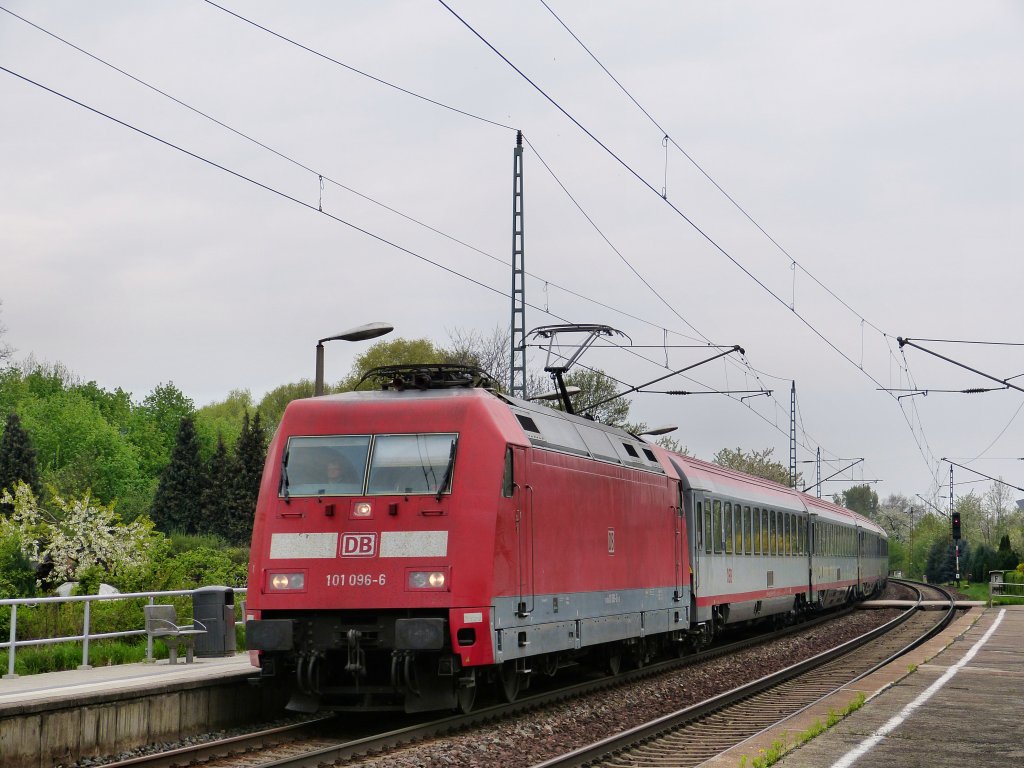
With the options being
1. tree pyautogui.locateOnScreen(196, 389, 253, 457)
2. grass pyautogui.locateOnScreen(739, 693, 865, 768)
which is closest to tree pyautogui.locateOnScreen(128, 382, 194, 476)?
tree pyautogui.locateOnScreen(196, 389, 253, 457)

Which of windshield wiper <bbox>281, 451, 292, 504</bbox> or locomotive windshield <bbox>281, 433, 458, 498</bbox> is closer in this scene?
locomotive windshield <bbox>281, 433, 458, 498</bbox>

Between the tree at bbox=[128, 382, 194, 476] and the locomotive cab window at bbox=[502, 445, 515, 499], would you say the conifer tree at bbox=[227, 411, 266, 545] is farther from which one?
the locomotive cab window at bbox=[502, 445, 515, 499]

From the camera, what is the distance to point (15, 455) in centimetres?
8306

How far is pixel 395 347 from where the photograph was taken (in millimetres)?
69062

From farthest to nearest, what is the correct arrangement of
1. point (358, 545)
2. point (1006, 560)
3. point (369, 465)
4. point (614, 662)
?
point (1006, 560), point (614, 662), point (369, 465), point (358, 545)

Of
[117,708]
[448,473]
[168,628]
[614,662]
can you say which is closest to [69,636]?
[168,628]

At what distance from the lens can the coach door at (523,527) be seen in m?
13.9

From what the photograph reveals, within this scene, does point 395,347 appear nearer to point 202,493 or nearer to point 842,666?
point 202,493

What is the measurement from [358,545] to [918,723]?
5629 mm

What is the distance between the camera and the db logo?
13156 mm

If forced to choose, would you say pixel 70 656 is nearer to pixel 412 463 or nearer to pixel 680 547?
pixel 412 463

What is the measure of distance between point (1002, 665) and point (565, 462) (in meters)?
7.90

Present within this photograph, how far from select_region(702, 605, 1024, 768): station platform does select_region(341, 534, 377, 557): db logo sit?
4024 millimetres

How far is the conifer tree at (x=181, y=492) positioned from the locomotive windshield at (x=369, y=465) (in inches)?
3201
